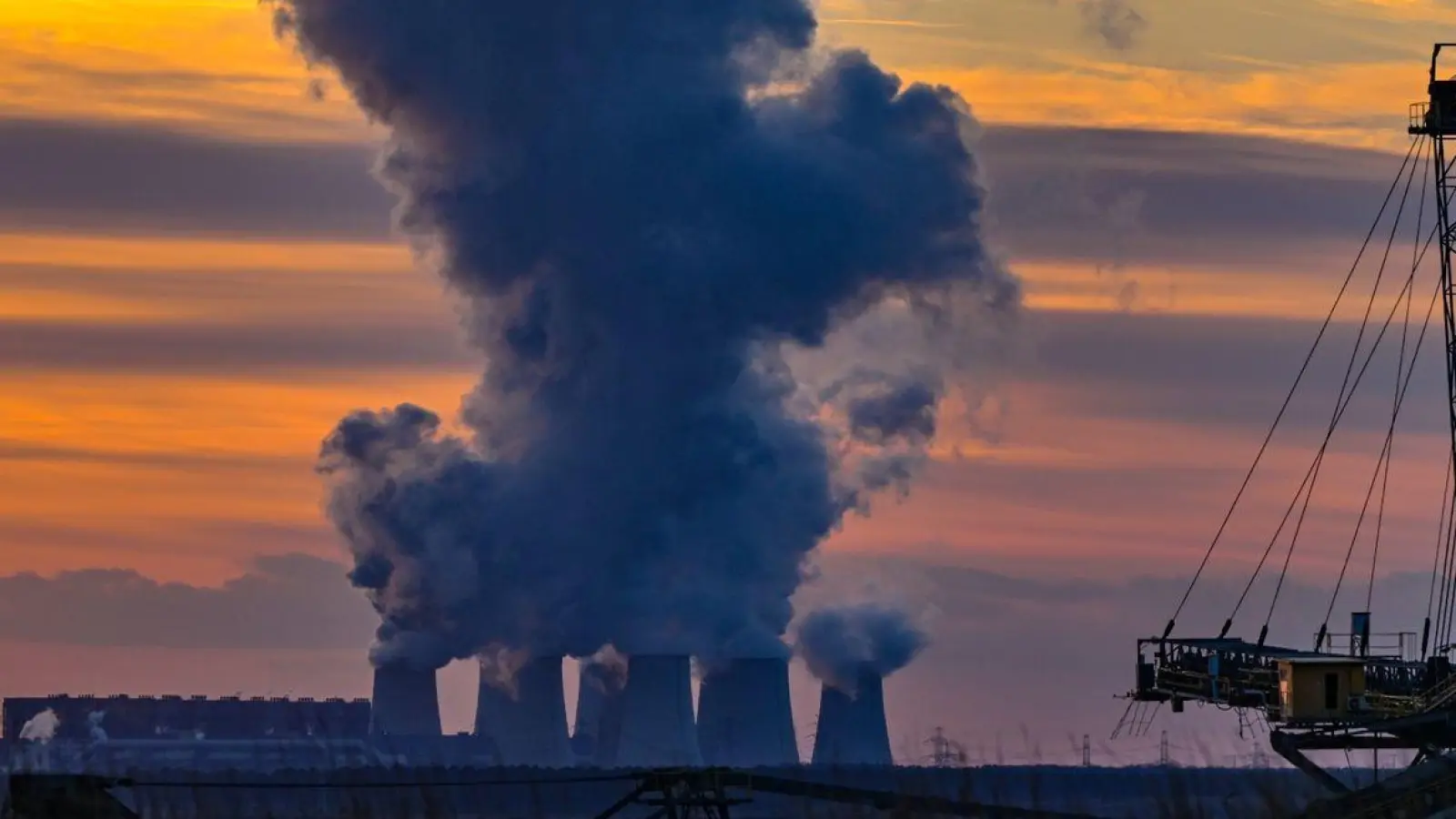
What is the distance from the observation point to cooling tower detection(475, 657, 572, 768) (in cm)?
13825

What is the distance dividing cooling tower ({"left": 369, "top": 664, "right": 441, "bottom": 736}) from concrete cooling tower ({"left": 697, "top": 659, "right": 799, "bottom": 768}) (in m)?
12.9

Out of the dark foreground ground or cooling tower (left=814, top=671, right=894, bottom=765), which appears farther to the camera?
cooling tower (left=814, top=671, right=894, bottom=765)

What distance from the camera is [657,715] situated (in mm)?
133250

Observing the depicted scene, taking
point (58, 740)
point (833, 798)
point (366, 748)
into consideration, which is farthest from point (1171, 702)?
point (58, 740)

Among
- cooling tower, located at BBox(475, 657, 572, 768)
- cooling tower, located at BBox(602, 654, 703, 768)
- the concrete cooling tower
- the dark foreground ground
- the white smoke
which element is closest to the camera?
the dark foreground ground

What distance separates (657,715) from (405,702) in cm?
1582

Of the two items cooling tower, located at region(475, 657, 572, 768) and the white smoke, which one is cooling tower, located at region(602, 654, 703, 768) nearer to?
cooling tower, located at region(475, 657, 572, 768)

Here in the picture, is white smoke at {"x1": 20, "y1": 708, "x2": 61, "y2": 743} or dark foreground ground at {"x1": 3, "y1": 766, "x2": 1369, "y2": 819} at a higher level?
white smoke at {"x1": 20, "y1": 708, "x2": 61, "y2": 743}

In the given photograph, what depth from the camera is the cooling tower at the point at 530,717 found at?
454 feet

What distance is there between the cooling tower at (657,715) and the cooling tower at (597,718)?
104cm

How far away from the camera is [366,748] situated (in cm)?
13500

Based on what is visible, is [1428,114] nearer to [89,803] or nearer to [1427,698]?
[1427,698]

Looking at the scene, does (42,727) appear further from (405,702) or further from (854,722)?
(854,722)

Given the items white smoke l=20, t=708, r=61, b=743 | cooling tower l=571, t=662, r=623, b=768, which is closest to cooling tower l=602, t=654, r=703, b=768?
Answer: cooling tower l=571, t=662, r=623, b=768
